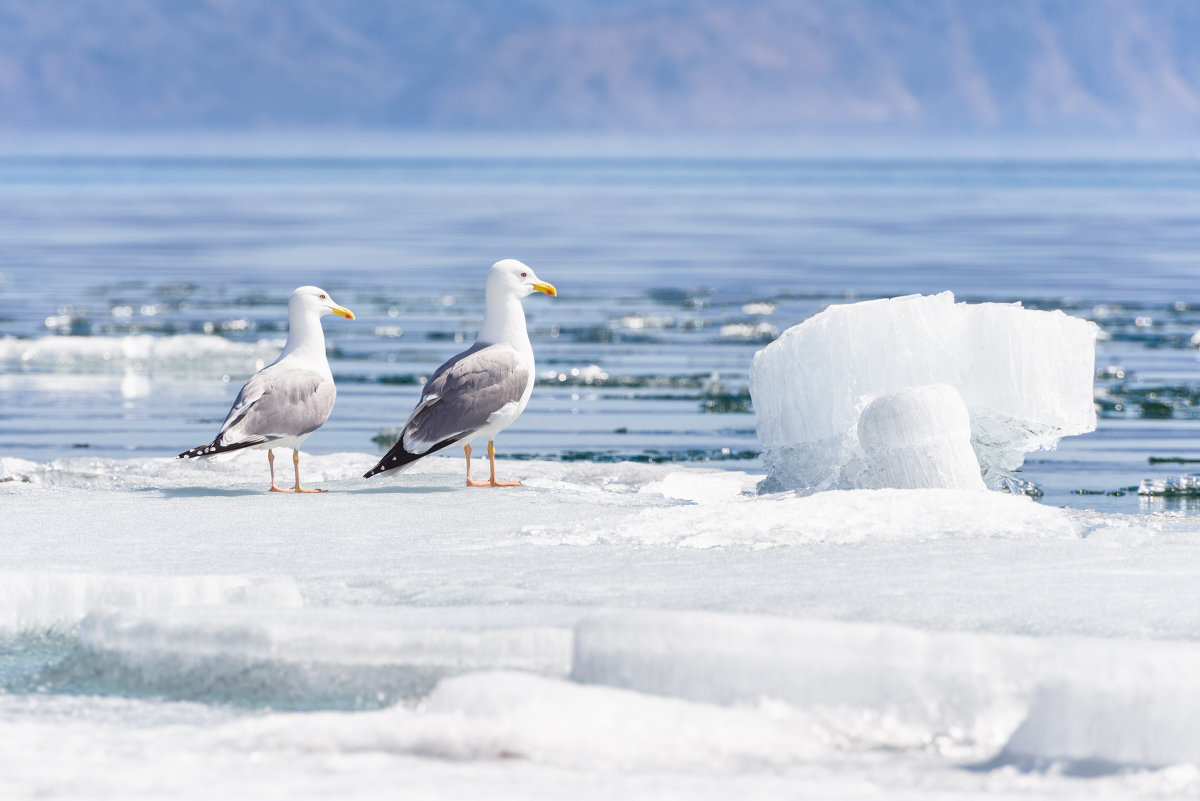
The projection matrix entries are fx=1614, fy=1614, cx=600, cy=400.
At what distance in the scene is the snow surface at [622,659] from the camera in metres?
4.48

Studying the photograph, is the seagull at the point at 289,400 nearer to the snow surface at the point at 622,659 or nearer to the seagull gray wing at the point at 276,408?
the seagull gray wing at the point at 276,408

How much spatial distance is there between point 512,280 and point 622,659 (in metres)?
4.28

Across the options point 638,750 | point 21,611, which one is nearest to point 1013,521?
point 638,750

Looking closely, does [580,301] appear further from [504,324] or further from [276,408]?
[276,408]

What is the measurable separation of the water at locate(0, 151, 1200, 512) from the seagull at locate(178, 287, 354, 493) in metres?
3.23

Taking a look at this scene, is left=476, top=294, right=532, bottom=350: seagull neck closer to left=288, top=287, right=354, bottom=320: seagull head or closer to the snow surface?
left=288, top=287, right=354, bottom=320: seagull head

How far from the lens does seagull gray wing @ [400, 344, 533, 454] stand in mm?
8500

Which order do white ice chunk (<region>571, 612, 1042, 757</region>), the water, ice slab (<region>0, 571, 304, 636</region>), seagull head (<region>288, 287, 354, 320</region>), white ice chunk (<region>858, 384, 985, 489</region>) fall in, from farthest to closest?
1. the water
2. seagull head (<region>288, 287, 354, 320</region>)
3. white ice chunk (<region>858, 384, 985, 489</region>)
4. ice slab (<region>0, 571, 304, 636</region>)
5. white ice chunk (<region>571, 612, 1042, 757</region>)

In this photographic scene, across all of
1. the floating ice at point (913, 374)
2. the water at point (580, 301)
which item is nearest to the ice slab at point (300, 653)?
the floating ice at point (913, 374)

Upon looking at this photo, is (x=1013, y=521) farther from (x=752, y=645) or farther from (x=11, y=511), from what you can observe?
(x=11, y=511)

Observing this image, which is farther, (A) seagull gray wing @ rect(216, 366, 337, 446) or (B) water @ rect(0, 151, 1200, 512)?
(B) water @ rect(0, 151, 1200, 512)

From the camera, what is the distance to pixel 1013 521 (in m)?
6.98

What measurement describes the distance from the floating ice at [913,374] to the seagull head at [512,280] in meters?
1.34

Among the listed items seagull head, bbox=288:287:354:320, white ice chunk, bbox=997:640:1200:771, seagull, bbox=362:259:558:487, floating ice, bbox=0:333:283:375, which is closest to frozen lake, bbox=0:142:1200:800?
white ice chunk, bbox=997:640:1200:771
